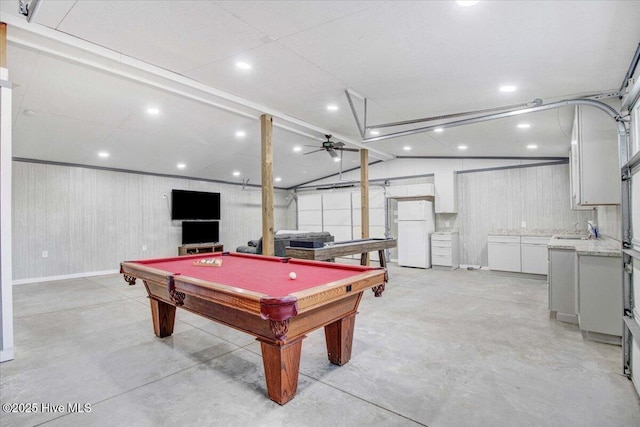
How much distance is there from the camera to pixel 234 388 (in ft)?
7.06

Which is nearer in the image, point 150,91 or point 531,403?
point 531,403

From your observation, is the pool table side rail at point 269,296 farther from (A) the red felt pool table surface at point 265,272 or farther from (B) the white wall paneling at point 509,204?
(B) the white wall paneling at point 509,204

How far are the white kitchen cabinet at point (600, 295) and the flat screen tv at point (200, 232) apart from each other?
782 centimetres

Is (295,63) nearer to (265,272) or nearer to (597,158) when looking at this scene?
(265,272)

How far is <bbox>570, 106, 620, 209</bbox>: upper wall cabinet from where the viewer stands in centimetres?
311

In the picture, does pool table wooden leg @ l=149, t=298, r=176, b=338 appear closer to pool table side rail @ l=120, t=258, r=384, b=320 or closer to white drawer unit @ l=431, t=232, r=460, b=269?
pool table side rail @ l=120, t=258, r=384, b=320

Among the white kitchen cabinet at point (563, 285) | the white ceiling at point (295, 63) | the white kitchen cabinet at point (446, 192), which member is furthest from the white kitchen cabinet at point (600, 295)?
the white kitchen cabinet at point (446, 192)

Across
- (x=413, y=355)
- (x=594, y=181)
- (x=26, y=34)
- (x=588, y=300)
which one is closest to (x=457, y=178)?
(x=594, y=181)

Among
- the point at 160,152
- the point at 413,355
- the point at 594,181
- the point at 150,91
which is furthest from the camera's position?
the point at 160,152

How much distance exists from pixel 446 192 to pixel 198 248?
21.2 ft

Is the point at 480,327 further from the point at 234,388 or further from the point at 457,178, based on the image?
the point at 457,178

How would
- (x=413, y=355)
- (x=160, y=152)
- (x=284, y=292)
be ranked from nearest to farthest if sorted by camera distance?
(x=284, y=292), (x=413, y=355), (x=160, y=152)

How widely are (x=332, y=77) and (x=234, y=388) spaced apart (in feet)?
10.2

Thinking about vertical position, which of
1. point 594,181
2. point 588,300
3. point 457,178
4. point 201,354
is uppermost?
point 457,178
